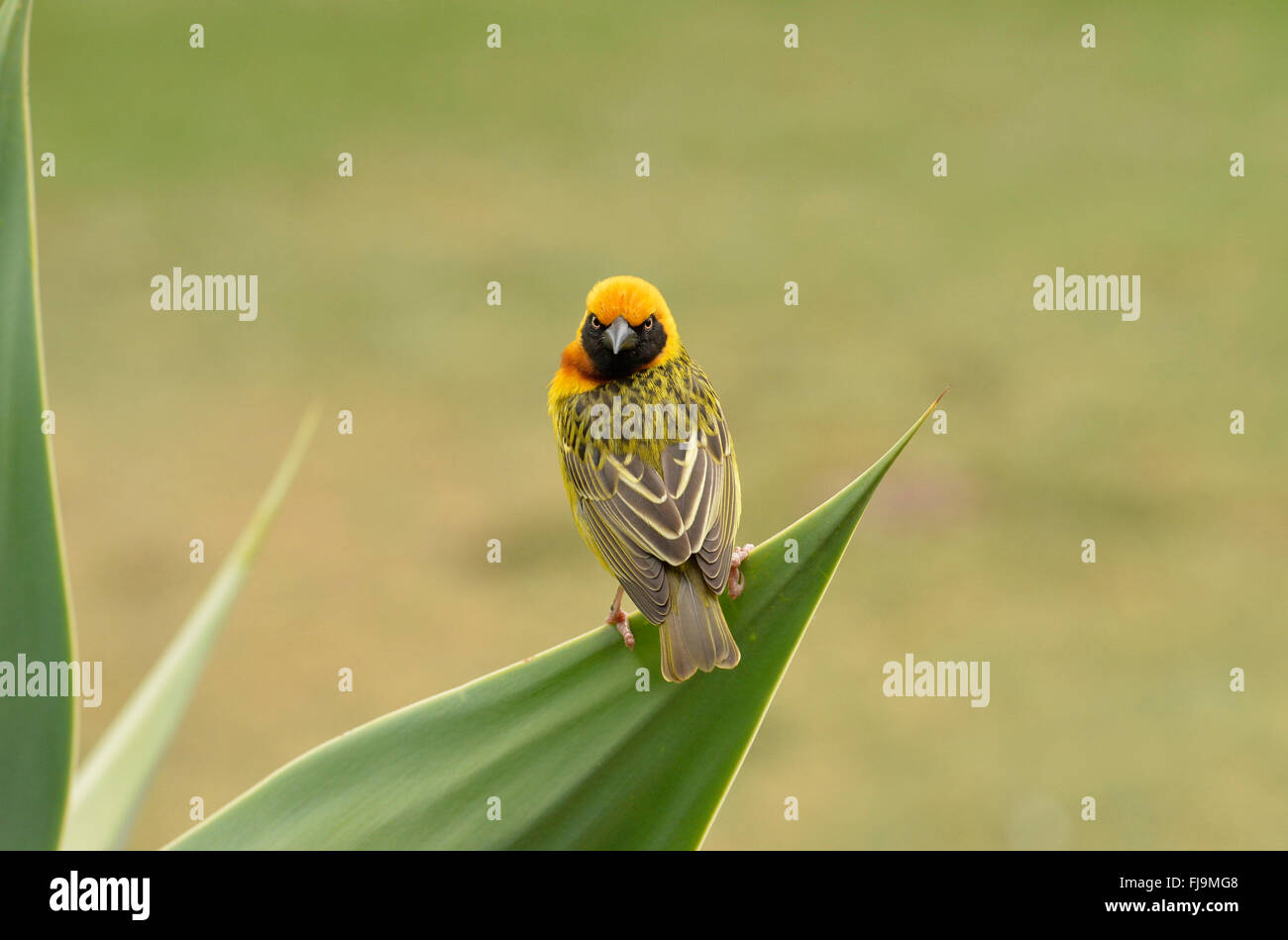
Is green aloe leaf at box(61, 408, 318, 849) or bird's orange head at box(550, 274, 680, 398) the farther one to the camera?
bird's orange head at box(550, 274, 680, 398)

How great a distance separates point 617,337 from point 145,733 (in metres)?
1.63

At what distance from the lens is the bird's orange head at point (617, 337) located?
322cm

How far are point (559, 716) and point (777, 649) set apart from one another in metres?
0.33

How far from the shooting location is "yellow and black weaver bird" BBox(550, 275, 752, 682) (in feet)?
9.15

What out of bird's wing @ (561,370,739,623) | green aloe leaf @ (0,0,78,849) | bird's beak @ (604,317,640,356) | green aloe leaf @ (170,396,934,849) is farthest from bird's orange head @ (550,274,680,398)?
green aloe leaf @ (0,0,78,849)

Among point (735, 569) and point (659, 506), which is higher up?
point (659, 506)

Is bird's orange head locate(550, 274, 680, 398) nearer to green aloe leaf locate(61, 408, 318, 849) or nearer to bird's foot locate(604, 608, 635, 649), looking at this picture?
bird's foot locate(604, 608, 635, 649)

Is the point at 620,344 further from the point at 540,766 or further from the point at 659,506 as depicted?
the point at 540,766

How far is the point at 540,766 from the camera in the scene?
1885mm

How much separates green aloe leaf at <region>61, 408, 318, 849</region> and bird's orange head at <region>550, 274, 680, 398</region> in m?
1.39

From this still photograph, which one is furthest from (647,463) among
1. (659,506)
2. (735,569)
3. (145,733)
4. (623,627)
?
(145,733)

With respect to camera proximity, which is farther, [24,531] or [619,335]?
[619,335]

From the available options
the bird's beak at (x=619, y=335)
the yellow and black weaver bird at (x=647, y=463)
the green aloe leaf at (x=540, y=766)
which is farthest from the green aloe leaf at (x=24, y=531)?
the bird's beak at (x=619, y=335)

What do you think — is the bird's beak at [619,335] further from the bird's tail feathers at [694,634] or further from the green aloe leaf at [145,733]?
the green aloe leaf at [145,733]
